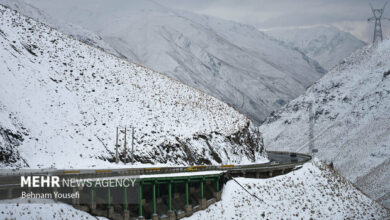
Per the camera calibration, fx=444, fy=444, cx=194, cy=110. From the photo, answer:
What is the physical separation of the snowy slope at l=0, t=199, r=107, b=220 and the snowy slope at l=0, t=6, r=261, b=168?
14244mm

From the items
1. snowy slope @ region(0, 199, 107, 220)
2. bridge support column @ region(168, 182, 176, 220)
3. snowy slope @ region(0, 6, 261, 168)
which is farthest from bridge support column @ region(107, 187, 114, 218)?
snowy slope @ region(0, 6, 261, 168)

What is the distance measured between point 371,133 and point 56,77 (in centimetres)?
14201

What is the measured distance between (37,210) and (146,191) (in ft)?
47.9

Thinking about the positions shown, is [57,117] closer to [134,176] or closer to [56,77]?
[56,77]

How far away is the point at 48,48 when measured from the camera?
80000mm

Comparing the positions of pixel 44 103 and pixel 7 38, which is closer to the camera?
pixel 44 103

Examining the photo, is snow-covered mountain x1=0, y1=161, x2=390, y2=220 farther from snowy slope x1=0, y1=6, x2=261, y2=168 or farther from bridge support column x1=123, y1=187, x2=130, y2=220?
snowy slope x1=0, y1=6, x2=261, y2=168

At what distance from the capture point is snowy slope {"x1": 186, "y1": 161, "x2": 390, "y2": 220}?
51062 mm

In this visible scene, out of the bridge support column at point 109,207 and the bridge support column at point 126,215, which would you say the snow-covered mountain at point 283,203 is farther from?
the bridge support column at point 126,215

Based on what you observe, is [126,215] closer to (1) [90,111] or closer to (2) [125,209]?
(2) [125,209]

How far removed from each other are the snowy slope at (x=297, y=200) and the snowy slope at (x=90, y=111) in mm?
13882

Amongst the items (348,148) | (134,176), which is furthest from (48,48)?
(348,148)

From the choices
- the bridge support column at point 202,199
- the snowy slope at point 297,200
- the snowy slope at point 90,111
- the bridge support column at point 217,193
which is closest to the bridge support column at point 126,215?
the snowy slope at point 297,200

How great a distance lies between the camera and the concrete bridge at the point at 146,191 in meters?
41.1
